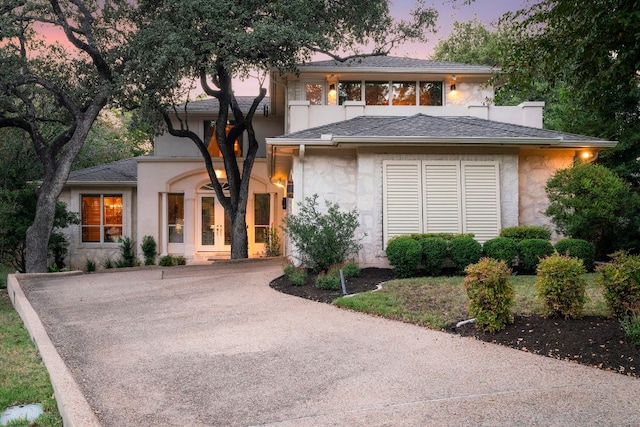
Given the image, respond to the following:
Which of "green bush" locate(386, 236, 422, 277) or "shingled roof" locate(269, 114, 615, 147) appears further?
"shingled roof" locate(269, 114, 615, 147)

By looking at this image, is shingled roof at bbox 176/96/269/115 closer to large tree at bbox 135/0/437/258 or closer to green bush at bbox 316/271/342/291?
large tree at bbox 135/0/437/258

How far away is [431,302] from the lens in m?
8.11

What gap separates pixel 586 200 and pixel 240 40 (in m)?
9.02

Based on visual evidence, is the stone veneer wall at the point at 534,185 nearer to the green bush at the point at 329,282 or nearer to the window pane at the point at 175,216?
the green bush at the point at 329,282

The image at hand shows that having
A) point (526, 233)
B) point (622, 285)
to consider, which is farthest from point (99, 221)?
point (622, 285)

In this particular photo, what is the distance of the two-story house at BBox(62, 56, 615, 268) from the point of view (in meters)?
12.0

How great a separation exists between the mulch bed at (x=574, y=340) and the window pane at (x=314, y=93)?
466 inches

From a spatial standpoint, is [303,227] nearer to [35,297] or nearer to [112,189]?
[35,297]

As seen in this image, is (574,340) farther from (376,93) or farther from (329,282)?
(376,93)

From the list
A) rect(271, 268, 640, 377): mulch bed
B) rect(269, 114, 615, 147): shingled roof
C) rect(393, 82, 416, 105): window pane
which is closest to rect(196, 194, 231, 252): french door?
rect(393, 82, 416, 105): window pane

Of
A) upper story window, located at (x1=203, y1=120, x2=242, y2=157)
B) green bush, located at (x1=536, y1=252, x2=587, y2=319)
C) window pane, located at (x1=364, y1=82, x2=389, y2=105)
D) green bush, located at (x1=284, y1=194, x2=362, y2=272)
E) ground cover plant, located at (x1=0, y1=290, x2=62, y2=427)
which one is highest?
window pane, located at (x1=364, y1=82, x2=389, y2=105)

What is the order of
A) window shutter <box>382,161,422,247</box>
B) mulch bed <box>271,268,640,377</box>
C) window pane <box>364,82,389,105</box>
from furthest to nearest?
window pane <box>364,82,389,105</box> < window shutter <box>382,161,422,247</box> < mulch bed <box>271,268,640,377</box>

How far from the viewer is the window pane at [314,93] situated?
56.9 ft

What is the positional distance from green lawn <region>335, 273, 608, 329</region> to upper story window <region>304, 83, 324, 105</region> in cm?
892
